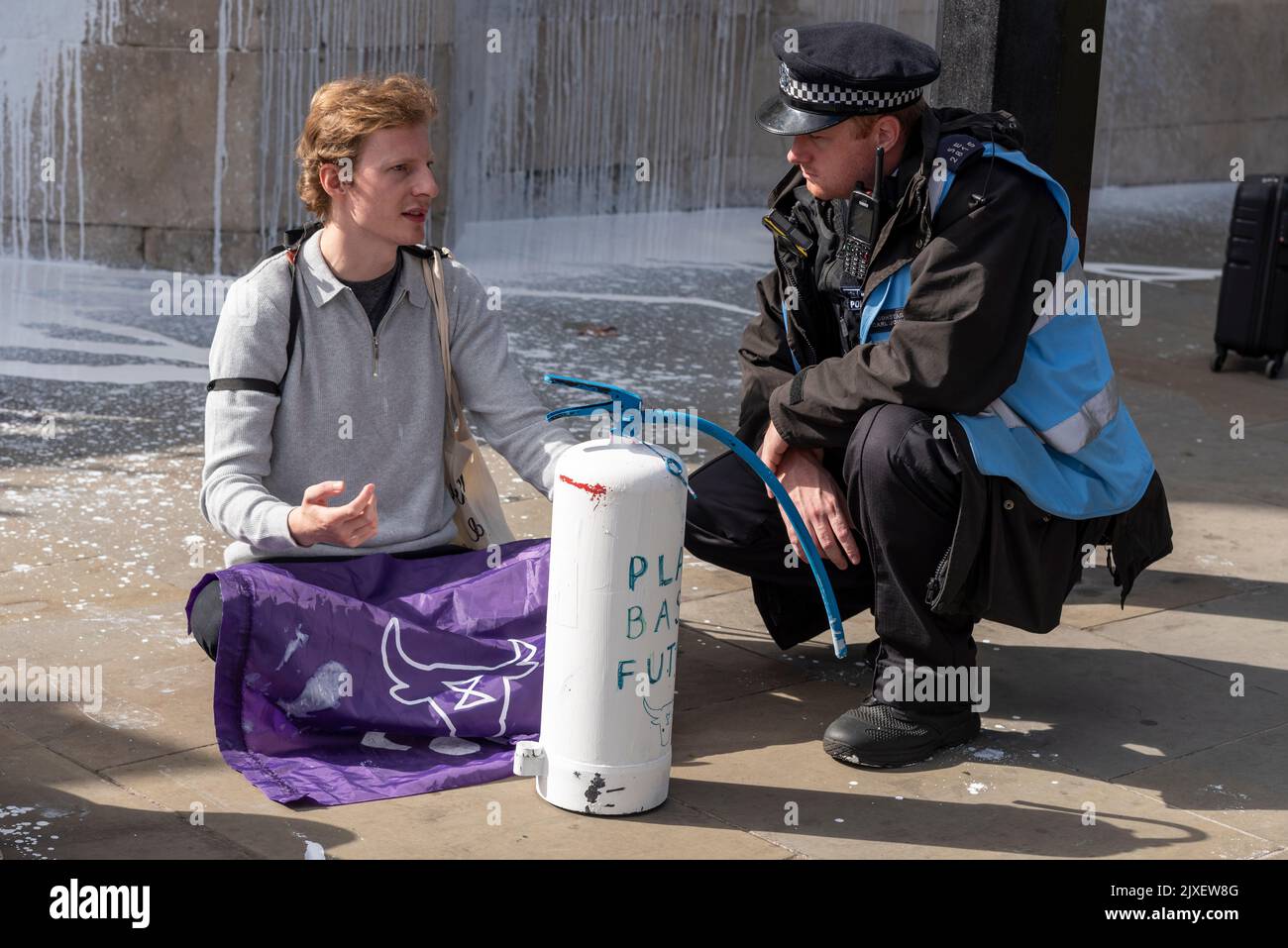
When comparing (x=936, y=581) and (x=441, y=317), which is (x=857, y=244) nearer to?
(x=936, y=581)

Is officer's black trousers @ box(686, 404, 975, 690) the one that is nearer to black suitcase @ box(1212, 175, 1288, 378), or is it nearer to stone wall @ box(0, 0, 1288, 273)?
black suitcase @ box(1212, 175, 1288, 378)

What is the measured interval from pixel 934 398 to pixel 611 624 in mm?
840

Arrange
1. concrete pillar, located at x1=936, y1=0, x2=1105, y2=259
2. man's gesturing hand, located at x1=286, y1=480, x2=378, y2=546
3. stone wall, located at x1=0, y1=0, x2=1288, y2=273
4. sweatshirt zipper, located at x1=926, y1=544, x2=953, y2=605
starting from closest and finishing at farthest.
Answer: man's gesturing hand, located at x1=286, y1=480, x2=378, y2=546 → sweatshirt zipper, located at x1=926, y1=544, x2=953, y2=605 → concrete pillar, located at x1=936, y1=0, x2=1105, y2=259 → stone wall, located at x1=0, y1=0, x2=1288, y2=273


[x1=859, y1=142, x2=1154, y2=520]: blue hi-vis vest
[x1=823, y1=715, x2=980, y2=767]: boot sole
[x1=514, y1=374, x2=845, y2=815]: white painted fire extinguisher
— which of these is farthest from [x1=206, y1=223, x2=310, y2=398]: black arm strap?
[x1=823, y1=715, x2=980, y2=767]: boot sole

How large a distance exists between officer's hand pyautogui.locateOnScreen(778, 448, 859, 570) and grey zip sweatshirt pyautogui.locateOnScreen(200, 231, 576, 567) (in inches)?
20.2

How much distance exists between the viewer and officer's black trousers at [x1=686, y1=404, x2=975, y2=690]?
3502 mm

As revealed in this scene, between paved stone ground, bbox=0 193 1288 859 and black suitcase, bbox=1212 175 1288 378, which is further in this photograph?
black suitcase, bbox=1212 175 1288 378

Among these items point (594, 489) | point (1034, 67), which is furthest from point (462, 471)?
point (1034, 67)

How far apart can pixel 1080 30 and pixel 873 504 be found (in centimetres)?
167

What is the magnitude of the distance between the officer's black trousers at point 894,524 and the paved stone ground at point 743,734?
27 centimetres

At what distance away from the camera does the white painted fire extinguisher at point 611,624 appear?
3166 millimetres

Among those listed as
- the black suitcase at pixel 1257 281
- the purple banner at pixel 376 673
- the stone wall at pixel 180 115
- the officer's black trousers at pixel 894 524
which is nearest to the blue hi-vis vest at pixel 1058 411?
the officer's black trousers at pixel 894 524

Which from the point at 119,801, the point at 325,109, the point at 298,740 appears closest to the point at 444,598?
the point at 298,740

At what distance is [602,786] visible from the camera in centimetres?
327
